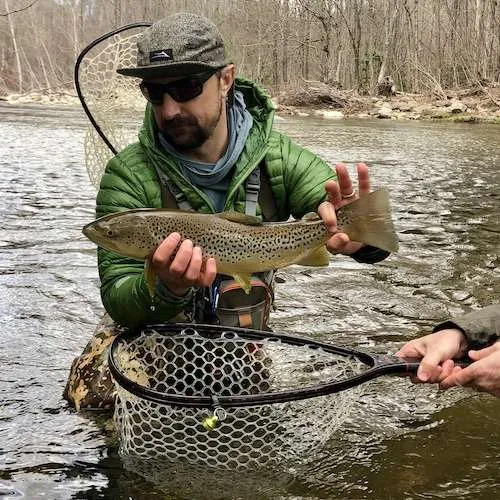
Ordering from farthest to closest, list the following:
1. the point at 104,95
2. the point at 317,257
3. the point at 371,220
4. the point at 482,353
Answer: the point at 104,95
the point at 317,257
the point at 371,220
the point at 482,353

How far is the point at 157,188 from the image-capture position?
3195 millimetres

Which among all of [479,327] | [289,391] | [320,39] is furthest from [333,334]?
[320,39]

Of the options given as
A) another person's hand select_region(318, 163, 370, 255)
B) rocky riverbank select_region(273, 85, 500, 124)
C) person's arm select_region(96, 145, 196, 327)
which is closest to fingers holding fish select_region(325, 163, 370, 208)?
another person's hand select_region(318, 163, 370, 255)

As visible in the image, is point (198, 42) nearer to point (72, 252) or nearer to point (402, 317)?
point (402, 317)

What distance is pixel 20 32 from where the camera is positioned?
5391cm

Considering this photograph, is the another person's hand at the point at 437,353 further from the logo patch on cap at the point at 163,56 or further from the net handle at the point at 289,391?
the logo patch on cap at the point at 163,56

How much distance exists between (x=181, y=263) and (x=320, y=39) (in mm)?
46837

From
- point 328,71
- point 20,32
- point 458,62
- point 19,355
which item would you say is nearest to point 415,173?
point 19,355

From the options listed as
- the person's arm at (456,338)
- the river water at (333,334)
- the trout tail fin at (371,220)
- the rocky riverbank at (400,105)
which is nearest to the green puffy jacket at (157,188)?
the trout tail fin at (371,220)

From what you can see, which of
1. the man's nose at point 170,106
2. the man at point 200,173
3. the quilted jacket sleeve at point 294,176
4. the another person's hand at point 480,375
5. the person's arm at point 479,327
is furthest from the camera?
the quilted jacket sleeve at point 294,176

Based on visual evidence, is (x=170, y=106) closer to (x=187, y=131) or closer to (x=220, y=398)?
(x=187, y=131)

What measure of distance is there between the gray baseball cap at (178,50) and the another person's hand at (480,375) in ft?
5.18

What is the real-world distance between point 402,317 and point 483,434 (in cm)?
196

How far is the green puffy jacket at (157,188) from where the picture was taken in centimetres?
296
